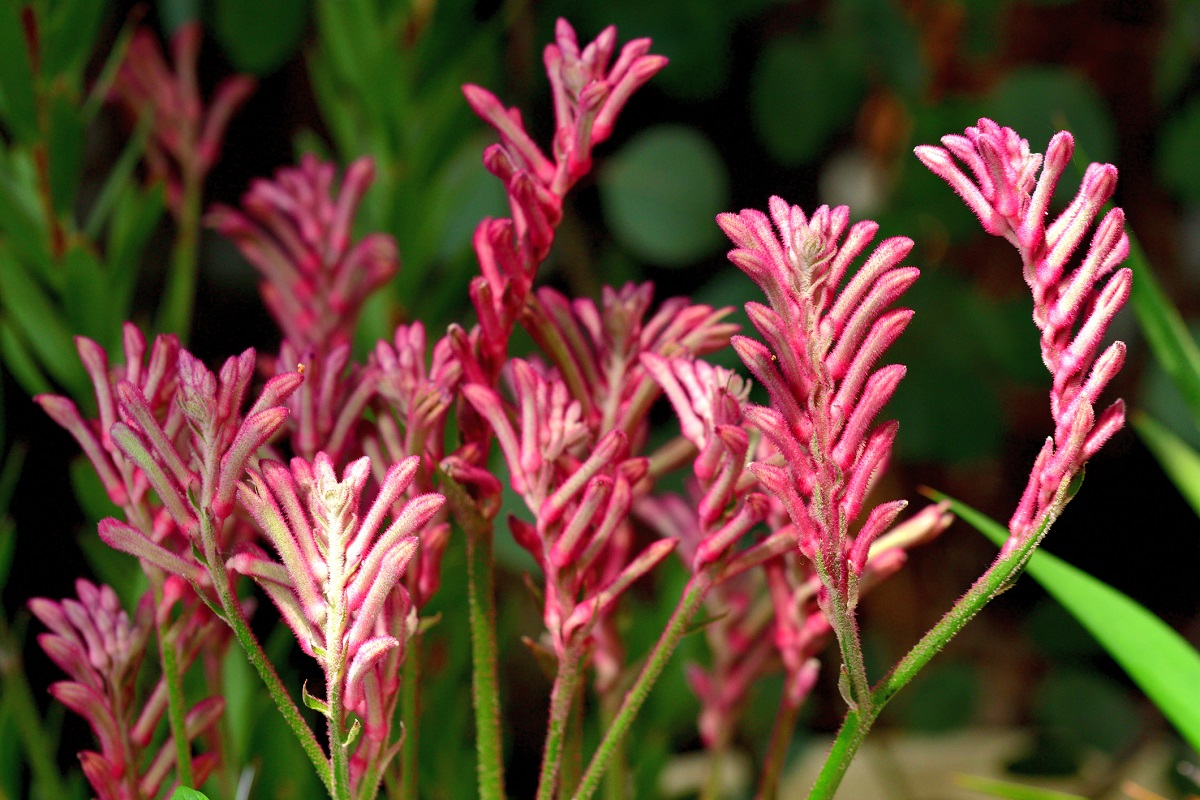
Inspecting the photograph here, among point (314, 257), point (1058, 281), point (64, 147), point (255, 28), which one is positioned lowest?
point (1058, 281)

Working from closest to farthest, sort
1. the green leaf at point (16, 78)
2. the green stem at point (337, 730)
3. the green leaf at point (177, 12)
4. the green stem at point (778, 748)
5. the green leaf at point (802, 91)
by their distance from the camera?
the green stem at point (337, 730), the green stem at point (778, 748), the green leaf at point (16, 78), the green leaf at point (177, 12), the green leaf at point (802, 91)

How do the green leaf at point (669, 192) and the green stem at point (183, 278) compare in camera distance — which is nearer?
the green stem at point (183, 278)

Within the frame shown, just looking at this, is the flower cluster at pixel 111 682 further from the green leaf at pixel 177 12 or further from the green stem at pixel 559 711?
the green leaf at pixel 177 12

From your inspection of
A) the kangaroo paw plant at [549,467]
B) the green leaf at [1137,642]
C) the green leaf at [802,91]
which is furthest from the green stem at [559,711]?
the green leaf at [802,91]

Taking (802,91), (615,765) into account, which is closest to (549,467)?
(615,765)

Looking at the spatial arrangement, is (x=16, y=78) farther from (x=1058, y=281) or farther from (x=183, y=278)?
(x=1058, y=281)

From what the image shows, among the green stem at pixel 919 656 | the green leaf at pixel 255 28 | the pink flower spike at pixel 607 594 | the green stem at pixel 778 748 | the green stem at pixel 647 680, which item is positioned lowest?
the green stem at pixel 778 748

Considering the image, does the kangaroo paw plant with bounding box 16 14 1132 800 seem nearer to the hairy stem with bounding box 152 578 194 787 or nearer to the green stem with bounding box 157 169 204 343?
the hairy stem with bounding box 152 578 194 787
